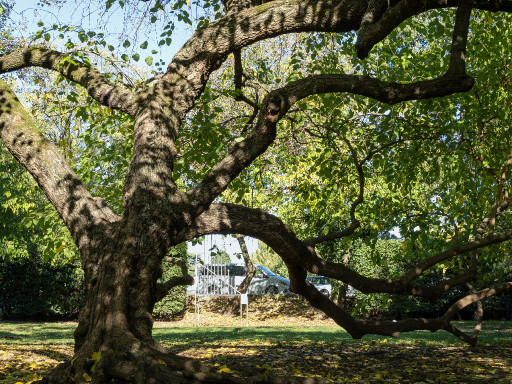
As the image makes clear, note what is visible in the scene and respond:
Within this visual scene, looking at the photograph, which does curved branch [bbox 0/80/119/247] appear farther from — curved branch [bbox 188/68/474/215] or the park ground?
the park ground

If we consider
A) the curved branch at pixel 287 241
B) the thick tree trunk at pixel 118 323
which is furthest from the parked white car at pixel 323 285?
the thick tree trunk at pixel 118 323

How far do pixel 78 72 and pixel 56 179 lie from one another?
1716 millimetres

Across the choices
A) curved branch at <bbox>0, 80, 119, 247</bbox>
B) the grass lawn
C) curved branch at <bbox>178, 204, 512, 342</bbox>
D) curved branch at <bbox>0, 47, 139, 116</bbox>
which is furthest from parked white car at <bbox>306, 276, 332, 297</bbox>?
curved branch at <bbox>0, 80, 119, 247</bbox>

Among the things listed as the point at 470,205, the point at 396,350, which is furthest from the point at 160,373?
the point at 470,205

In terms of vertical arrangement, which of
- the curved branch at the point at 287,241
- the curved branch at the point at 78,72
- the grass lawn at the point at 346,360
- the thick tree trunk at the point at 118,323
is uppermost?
the curved branch at the point at 78,72

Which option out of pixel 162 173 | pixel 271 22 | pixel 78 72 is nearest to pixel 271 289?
pixel 78 72

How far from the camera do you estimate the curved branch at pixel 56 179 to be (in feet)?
17.2

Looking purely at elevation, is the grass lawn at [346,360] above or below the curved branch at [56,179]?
→ below

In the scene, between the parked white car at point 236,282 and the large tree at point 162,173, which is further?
the parked white car at point 236,282

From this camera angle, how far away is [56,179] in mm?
5359

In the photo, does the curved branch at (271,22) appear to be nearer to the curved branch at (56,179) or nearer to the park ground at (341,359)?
the curved branch at (56,179)

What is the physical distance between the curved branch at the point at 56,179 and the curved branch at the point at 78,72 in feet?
2.89

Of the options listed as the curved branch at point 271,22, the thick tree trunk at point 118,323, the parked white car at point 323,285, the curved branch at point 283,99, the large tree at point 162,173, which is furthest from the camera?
the parked white car at point 323,285

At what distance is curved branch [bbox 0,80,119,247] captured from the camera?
5.23 meters
